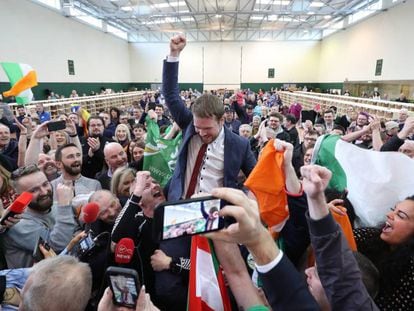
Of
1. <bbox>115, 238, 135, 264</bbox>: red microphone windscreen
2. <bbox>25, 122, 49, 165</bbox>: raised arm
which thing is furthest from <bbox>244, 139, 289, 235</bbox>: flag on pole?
<bbox>25, 122, 49, 165</bbox>: raised arm

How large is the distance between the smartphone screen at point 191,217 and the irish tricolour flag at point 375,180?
115 centimetres

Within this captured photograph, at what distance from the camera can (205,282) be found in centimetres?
119

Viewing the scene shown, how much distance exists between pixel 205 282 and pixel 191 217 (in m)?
0.46

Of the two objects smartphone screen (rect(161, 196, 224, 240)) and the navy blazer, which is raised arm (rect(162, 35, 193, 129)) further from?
smartphone screen (rect(161, 196, 224, 240))

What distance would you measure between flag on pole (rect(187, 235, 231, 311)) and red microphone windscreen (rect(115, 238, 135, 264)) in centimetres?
47

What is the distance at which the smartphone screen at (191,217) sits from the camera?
0.86 metres

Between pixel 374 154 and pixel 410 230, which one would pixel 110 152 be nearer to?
pixel 374 154

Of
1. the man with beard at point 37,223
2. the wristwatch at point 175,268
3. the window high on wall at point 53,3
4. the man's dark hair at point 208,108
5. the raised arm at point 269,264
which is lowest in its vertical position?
the wristwatch at point 175,268

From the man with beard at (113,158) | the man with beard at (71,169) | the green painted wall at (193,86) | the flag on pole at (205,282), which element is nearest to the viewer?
the flag on pole at (205,282)

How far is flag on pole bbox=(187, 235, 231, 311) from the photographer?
3.88 ft

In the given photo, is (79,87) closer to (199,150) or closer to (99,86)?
(99,86)

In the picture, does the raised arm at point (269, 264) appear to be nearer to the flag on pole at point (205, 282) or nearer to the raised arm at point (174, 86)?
the flag on pole at point (205, 282)

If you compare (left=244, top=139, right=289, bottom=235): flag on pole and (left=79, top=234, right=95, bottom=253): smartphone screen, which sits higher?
(left=244, top=139, right=289, bottom=235): flag on pole

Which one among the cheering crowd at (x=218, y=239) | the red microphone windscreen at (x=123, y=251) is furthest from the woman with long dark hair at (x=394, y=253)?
the red microphone windscreen at (x=123, y=251)
